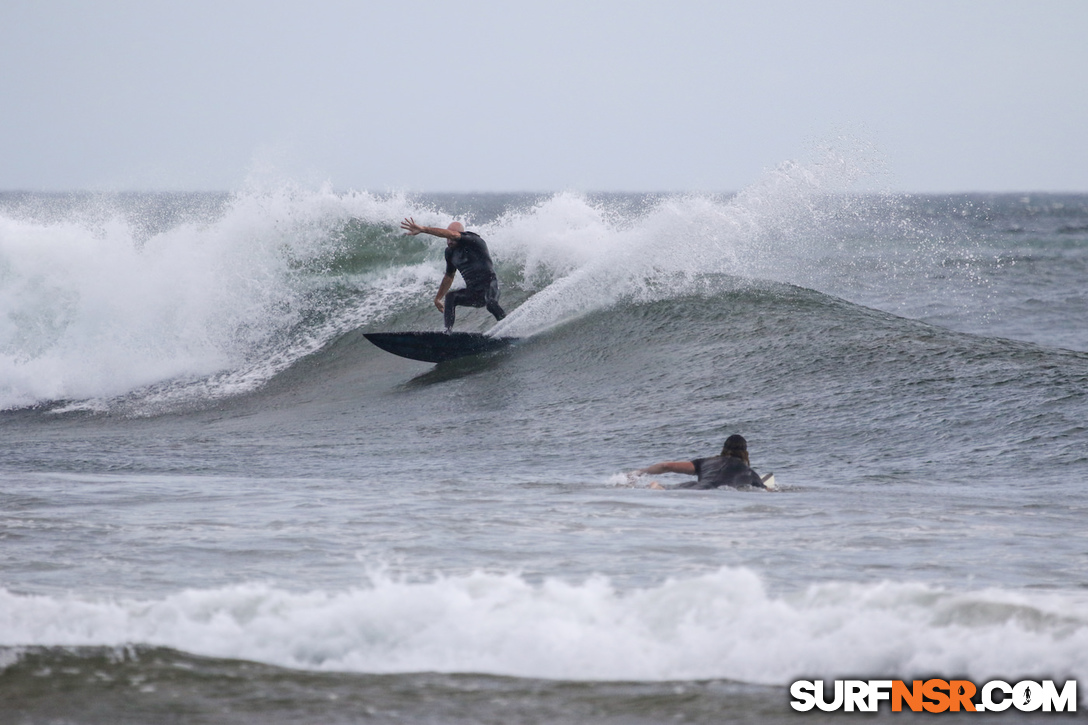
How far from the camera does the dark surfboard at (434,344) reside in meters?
12.9

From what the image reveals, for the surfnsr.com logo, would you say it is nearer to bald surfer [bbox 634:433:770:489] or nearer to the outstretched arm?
bald surfer [bbox 634:433:770:489]

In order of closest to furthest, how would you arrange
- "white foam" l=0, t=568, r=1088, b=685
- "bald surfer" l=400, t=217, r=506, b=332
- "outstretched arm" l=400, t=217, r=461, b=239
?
"white foam" l=0, t=568, r=1088, b=685, "outstretched arm" l=400, t=217, r=461, b=239, "bald surfer" l=400, t=217, r=506, b=332

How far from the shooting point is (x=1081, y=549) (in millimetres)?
5391

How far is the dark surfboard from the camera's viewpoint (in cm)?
1288

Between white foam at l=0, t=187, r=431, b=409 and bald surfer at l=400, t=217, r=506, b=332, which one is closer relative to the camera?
bald surfer at l=400, t=217, r=506, b=332

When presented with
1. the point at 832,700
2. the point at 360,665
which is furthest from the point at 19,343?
the point at 832,700

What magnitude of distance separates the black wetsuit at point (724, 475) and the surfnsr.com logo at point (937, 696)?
369 cm

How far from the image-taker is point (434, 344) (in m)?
12.9

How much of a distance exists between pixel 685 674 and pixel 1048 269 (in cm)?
2889

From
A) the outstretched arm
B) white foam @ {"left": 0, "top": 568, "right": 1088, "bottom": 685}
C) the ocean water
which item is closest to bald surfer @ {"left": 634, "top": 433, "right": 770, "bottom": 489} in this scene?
the ocean water

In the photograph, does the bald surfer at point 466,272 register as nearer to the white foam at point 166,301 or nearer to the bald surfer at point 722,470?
the white foam at point 166,301

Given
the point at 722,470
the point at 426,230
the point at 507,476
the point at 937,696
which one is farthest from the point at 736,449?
the point at 426,230

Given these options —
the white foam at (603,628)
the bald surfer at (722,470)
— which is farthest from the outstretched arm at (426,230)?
the white foam at (603,628)

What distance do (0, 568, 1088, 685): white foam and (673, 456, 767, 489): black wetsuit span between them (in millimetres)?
2907
